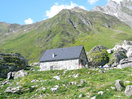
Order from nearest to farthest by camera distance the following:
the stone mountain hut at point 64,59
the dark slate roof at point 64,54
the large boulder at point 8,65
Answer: the large boulder at point 8,65
the stone mountain hut at point 64,59
the dark slate roof at point 64,54

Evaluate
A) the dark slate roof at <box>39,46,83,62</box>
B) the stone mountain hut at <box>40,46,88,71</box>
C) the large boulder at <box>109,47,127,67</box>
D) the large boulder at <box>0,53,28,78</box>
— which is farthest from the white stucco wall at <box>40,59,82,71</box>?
the large boulder at <box>109,47,127,67</box>

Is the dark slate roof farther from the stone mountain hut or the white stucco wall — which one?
the white stucco wall

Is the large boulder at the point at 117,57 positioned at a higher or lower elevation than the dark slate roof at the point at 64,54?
lower

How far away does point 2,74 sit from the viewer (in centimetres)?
3984

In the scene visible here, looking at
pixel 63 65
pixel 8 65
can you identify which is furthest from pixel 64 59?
pixel 8 65

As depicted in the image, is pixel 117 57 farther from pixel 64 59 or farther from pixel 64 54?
pixel 64 59

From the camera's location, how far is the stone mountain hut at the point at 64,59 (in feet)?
144

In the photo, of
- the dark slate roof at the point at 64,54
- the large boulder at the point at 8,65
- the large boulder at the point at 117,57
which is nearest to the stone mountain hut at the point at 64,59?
the dark slate roof at the point at 64,54

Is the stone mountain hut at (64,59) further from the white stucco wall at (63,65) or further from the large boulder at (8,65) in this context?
the large boulder at (8,65)

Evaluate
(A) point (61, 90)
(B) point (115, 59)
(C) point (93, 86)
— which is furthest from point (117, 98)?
(B) point (115, 59)

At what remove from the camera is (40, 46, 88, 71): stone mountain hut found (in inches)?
1730

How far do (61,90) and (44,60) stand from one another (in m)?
Answer: 29.4

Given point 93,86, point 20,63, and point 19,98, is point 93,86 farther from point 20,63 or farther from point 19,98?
point 20,63

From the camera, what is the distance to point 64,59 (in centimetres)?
4497
